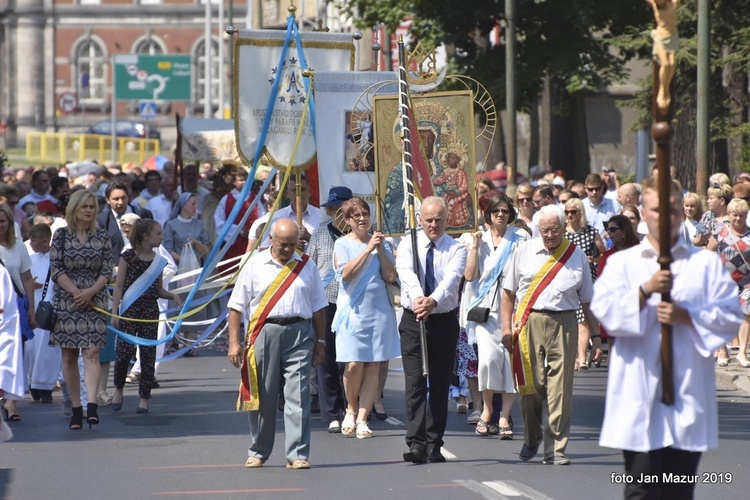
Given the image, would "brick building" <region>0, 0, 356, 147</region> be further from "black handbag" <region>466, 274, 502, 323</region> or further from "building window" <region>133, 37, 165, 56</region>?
"black handbag" <region>466, 274, 502, 323</region>

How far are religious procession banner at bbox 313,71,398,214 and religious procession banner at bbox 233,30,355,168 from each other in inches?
26.6

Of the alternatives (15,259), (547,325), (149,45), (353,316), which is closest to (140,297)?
(15,259)

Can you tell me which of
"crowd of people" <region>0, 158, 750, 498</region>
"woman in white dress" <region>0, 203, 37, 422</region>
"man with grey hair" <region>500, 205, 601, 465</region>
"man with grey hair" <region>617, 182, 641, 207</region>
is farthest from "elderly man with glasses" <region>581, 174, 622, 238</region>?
"man with grey hair" <region>500, 205, 601, 465</region>

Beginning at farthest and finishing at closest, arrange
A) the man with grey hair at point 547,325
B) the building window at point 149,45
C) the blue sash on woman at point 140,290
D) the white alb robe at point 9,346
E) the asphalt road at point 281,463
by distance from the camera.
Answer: the building window at point 149,45
the blue sash on woman at point 140,290
the man with grey hair at point 547,325
the white alb robe at point 9,346
the asphalt road at point 281,463

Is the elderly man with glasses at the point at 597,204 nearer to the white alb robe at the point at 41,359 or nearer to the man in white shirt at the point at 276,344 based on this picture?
the white alb robe at the point at 41,359

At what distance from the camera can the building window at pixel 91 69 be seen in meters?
82.1

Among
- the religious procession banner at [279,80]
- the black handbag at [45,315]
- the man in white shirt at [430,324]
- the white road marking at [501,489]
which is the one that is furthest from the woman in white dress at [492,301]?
the black handbag at [45,315]

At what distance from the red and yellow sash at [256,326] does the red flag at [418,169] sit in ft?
6.07

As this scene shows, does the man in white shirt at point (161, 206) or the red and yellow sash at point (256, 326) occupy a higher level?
the man in white shirt at point (161, 206)

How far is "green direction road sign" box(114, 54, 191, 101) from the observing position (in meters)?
61.7

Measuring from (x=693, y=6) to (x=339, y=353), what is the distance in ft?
45.1

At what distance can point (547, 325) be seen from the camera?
10602 mm

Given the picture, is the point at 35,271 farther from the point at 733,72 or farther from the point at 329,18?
the point at 329,18

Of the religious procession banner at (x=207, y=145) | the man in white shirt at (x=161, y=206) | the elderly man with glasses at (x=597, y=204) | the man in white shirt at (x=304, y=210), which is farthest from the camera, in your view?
the religious procession banner at (x=207, y=145)
